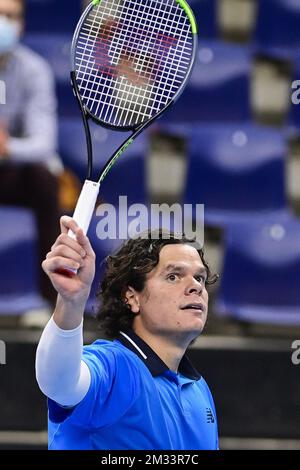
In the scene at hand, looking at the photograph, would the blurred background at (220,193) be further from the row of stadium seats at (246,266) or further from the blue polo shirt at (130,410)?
the blue polo shirt at (130,410)

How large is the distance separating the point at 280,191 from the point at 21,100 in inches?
46.7

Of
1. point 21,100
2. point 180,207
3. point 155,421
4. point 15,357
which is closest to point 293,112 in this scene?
point 180,207

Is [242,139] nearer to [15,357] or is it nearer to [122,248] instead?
[15,357]

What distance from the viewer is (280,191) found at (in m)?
4.69

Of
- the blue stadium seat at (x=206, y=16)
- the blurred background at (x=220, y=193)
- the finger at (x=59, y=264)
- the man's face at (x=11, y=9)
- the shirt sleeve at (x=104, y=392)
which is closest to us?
the finger at (x=59, y=264)

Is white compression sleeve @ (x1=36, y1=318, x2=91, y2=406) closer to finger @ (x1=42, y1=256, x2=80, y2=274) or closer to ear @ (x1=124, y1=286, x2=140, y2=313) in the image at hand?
finger @ (x1=42, y1=256, x2=80, y2=274)

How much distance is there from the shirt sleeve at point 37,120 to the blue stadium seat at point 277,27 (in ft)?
4.27

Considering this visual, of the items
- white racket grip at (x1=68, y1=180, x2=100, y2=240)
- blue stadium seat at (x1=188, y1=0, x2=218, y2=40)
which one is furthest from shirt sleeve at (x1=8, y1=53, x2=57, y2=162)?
white racket grip at (x1=68, y1=180, x2=100, y2=240)

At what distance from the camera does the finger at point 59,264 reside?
1.89m

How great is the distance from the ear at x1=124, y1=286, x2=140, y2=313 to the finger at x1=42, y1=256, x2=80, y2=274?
542 mm

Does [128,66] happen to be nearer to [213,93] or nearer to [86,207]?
[86,207]

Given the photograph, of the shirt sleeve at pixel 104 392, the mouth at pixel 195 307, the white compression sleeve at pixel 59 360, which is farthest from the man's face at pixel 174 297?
the white compression sleeve at pixel 59 360

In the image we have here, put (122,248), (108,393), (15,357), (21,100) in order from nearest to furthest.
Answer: (108,393) < (122,248) < (15,357) < (21,100)

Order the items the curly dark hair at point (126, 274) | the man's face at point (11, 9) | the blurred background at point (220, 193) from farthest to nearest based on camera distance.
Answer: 1. the man's face at point (11, 9)
2. the blurred background at point (220, 193)
3. the curly dark hair at point (126, 274)
